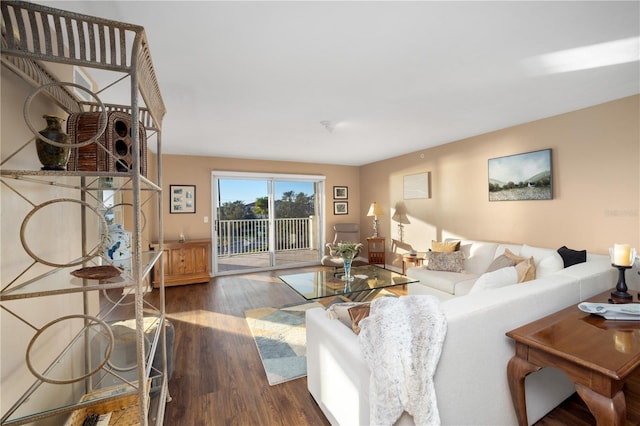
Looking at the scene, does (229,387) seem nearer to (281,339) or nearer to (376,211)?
(281,339)

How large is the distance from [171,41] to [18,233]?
1472 millimetres

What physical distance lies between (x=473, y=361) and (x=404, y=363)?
16.7 inches

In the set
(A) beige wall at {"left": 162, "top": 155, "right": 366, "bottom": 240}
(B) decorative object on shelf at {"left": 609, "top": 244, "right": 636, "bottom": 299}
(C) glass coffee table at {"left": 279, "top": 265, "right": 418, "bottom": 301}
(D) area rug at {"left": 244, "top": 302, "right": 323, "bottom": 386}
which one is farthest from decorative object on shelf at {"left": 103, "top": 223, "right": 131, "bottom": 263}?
(A) beige wall at {"left": 162, "top": 155, "right": 366, "bottom": 240}

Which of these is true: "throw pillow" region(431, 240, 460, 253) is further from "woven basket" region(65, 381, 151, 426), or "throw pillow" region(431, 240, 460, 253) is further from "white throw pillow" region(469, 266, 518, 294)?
"woven basket" region(65, 381, 151, 426)

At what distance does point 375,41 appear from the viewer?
1.88 m

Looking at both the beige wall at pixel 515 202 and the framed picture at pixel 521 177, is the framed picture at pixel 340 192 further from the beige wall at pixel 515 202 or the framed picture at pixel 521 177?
the framed picture at pixel 521 177

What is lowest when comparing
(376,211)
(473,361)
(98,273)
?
(473,361)

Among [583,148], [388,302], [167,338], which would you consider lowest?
[167,338]

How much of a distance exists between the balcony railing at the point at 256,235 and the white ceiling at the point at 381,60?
3026 mm

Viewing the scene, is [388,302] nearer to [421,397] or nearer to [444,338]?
[444,338]

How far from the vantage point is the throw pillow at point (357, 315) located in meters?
1.58

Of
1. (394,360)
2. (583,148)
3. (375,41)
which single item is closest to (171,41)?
(375,41)

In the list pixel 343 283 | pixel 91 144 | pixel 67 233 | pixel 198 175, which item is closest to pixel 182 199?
pixel 198 175

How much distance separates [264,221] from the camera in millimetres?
6418
